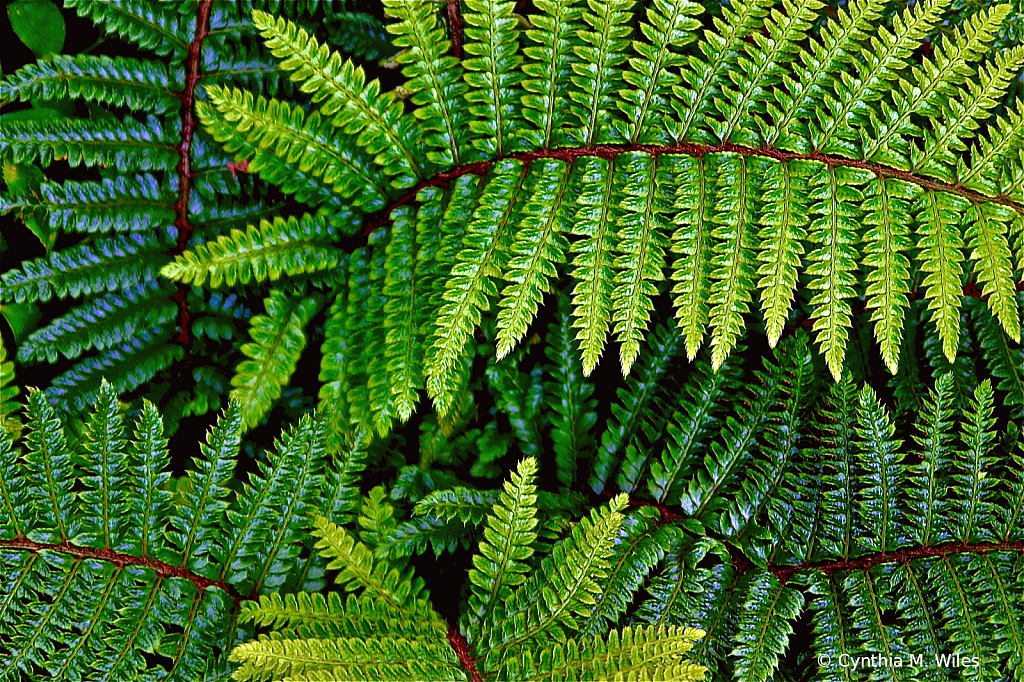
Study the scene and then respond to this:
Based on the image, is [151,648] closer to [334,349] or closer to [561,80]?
[334,349]

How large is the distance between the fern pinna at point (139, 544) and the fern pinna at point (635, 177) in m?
0.24

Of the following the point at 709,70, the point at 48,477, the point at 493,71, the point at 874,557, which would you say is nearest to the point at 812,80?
the point at 709,70

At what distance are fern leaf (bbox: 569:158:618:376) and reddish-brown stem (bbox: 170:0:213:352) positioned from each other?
1.20 m

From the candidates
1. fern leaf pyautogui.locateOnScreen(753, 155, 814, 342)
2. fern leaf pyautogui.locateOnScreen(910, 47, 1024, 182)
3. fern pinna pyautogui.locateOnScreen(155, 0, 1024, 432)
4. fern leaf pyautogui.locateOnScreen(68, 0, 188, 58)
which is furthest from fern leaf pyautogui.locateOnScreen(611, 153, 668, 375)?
fern leaf pyautogui.locateOnScreen(68, 0, 188, 58)

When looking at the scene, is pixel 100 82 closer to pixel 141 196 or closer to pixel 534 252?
pixel 141 196

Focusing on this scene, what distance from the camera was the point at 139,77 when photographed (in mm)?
2275

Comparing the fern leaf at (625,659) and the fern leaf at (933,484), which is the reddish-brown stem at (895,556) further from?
the fern leaf at (625,659)

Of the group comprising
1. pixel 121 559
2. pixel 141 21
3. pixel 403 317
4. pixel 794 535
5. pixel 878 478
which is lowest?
pixel 121 559

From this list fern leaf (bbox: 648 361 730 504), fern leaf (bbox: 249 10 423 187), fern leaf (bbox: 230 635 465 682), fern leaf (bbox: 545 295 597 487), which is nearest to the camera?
fern leaf (bbox: 230 635 465 682)

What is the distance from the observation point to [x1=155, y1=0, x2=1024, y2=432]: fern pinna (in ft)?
6.22

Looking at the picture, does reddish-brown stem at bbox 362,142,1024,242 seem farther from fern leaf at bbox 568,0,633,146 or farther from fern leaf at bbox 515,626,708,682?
fern leaf at bbox 515,626,708,682

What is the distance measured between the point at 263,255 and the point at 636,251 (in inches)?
39.9

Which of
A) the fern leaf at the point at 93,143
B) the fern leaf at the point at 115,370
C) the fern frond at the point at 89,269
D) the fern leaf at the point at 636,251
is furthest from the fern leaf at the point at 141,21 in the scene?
the fern leaf at the point at 636,251

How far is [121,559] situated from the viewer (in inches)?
78.8
